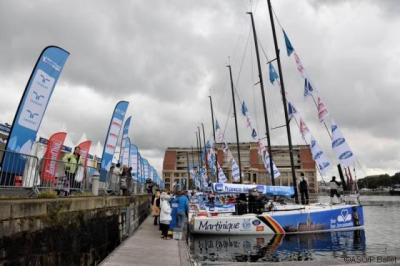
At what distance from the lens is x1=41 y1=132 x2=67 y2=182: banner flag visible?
10570 millimetres

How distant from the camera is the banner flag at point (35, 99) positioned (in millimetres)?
10352

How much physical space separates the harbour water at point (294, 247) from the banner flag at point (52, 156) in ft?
18.8

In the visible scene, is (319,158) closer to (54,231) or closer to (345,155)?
(345,155)

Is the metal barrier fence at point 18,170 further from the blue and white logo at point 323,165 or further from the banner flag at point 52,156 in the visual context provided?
the blue and white logo at point 323,165

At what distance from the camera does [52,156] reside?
13.8m

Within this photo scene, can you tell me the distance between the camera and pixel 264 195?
19875 mm

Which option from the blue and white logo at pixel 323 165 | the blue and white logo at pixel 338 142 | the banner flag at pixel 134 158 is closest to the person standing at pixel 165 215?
the blue and white logo at pixel 323 165

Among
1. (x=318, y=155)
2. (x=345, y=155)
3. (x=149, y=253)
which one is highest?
(x=318, y=155)

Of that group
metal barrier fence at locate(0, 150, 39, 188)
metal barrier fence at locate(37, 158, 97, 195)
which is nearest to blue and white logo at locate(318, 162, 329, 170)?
metal barrier fence at locate(37, 158, 97, 195)

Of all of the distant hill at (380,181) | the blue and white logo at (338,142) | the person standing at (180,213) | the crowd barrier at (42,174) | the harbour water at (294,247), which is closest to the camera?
the crowd barrier at (42,174)

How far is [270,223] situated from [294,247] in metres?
2.84

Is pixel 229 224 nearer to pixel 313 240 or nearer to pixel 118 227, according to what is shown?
pixel 313 240

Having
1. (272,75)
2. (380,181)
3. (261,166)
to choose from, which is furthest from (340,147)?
(380,181)

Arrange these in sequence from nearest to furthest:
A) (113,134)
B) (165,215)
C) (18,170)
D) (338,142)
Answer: (18,170), (165,215), (338,142), (113,134)
